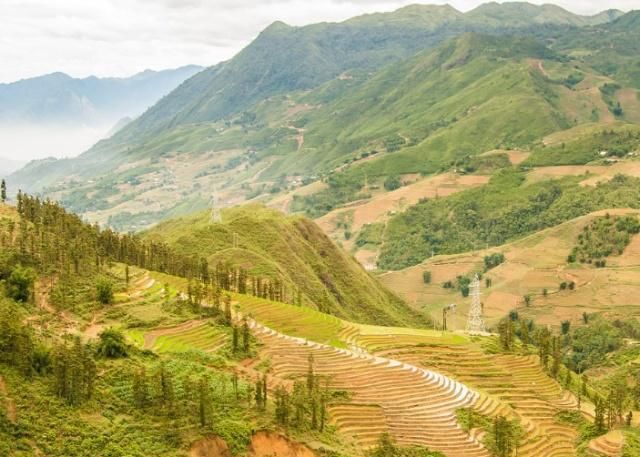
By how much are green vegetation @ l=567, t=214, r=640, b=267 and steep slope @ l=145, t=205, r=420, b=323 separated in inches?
2119

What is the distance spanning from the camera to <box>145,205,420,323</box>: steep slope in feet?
376

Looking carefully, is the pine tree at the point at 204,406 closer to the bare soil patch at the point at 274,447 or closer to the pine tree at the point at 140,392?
the bare soil patch at the point at 274,447

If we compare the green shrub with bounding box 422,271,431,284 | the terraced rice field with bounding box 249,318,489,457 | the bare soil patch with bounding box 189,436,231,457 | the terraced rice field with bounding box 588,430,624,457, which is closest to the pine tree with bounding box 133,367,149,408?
the bare soil patch with bounding box 189,436,231,457

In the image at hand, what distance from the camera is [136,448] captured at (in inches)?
1647

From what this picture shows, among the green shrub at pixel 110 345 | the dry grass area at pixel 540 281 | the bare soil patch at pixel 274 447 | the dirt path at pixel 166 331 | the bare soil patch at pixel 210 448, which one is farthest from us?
the dry grass area at pixel 540 281

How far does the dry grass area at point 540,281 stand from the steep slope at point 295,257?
89.6ft

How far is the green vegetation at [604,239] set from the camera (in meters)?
166

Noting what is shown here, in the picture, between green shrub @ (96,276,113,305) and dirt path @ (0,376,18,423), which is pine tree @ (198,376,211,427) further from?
green shrub @ (96,276,113,305)

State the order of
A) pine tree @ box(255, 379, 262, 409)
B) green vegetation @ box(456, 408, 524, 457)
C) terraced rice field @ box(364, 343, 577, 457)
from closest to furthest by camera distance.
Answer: pine tree @ box(255, 379, 262, 409) → green vegetation @ box(456, 408, 524, 457) → terraced rice field @ box(364, 343, 577, 457)

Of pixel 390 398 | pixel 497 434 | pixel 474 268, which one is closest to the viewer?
pixel 497 434

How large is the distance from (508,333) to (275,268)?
143 ft

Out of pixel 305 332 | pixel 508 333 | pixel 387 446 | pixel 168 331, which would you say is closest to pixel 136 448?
pixel 387 446

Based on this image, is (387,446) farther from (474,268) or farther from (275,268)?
(474,268)

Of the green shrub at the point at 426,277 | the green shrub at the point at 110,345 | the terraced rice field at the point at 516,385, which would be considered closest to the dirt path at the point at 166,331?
the green shrub at the point at 110,345
